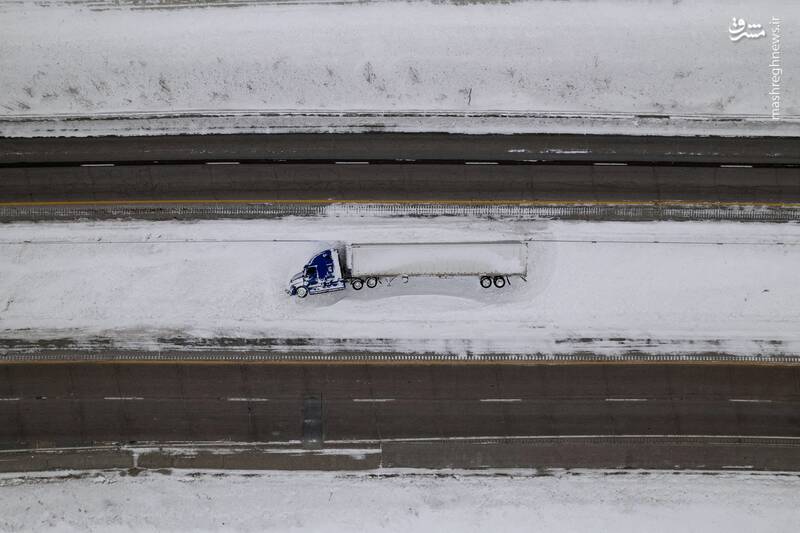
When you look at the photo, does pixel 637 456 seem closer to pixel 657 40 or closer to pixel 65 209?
pixel 657 40

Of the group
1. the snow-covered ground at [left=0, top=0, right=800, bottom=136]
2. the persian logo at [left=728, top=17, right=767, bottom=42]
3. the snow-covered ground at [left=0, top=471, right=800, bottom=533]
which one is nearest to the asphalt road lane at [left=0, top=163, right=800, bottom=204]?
the snow-covered ground at [left=0, top=0, right=800, bottom=136]

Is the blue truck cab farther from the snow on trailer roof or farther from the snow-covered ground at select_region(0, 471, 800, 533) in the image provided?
the snow-covered ground at select_region(0, 471, 800, 533)

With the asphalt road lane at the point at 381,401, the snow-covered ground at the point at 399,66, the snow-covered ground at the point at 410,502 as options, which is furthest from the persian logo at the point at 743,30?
the snow-covered ground at the point at 410,502

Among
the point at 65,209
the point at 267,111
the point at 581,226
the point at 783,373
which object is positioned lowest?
the point at 783,373

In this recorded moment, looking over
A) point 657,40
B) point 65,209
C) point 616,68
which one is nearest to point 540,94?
point 616,68

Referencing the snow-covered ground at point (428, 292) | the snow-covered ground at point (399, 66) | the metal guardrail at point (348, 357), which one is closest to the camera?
the metal guardrail at point (348, 357)

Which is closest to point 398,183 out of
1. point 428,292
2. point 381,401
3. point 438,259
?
point 438,259

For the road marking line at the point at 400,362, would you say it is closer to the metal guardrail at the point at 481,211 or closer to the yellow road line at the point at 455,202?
the metal guardrail at the point at 481,211
